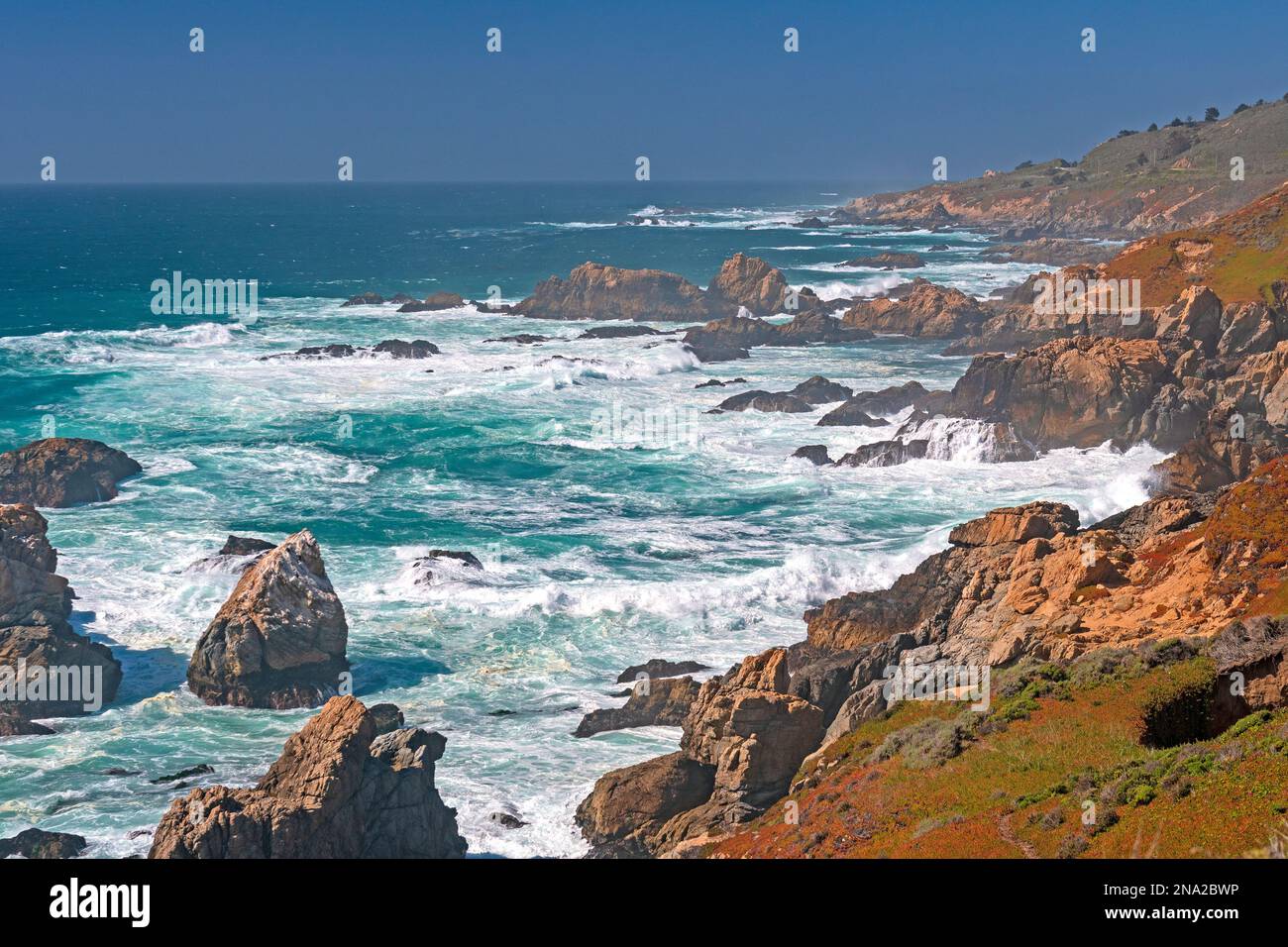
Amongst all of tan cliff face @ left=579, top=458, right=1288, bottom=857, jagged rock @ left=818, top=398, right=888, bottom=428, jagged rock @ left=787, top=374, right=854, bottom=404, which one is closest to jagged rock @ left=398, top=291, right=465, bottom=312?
jagged rock @ left=787, top=374, right=854, bottom=404

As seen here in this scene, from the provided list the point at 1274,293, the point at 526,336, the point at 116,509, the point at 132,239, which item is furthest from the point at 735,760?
the point at 132,239

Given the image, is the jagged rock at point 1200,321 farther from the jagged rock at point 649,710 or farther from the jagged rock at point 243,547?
the jagged rock at point 243,547

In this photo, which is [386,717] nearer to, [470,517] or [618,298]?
[470,517]

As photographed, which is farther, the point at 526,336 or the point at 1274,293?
the point at 526,336

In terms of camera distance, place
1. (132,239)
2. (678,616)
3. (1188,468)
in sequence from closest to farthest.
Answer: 1. (678,616)
2. (1188,468)
3. (132,239)

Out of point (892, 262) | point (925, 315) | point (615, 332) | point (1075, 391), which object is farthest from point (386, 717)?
point (892, 262)

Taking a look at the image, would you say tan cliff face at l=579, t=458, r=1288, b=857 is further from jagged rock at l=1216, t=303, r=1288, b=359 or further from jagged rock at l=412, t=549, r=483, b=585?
jagged rock at l=1216, t=303, r=1288, b=359
